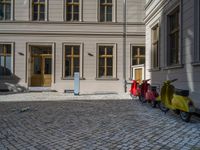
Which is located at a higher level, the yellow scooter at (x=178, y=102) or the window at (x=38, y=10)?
the window at (x=38, y=10)

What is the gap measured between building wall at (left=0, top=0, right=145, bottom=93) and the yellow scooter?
32.7 feet

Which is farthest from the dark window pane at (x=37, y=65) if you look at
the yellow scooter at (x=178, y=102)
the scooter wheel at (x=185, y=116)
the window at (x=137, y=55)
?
the scooter wheel at (x=185, y=116)

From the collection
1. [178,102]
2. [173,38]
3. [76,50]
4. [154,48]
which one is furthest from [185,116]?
[76,50]

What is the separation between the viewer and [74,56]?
19453 millimetres

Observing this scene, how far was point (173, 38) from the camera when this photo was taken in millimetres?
11891

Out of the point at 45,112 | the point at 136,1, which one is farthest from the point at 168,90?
the point at 136,1

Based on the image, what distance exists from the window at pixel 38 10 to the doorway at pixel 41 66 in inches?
78.1

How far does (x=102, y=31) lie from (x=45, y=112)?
11.0 m

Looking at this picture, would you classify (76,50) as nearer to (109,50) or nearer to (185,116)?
(109,50)

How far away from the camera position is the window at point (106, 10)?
19.7m

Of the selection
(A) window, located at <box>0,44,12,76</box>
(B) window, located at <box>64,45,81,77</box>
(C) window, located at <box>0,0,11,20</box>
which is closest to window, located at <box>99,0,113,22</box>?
(B) window, located at <box>64,45,81,77</box>

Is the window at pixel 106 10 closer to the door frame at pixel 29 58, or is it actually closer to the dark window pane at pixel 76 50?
the dark window pane at pixel 76 50

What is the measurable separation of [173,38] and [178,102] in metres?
4.59

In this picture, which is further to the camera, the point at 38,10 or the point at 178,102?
the point at 38,10
